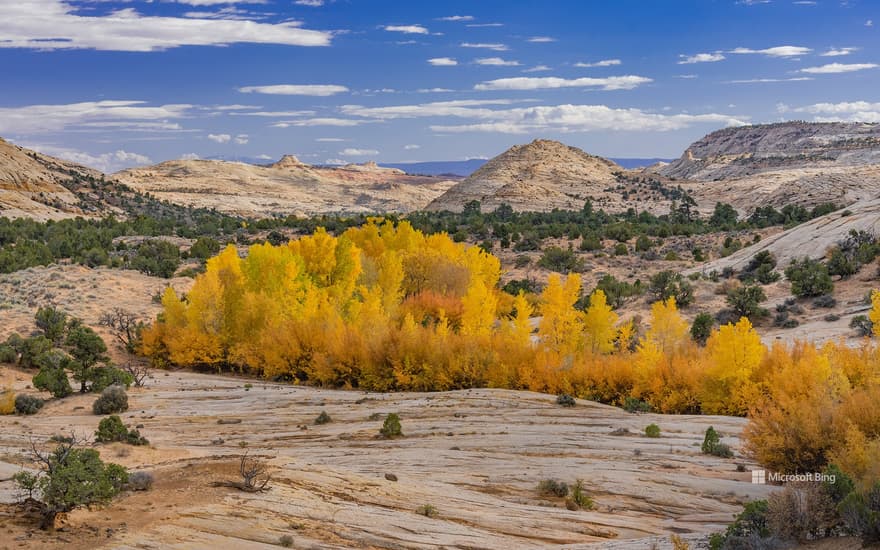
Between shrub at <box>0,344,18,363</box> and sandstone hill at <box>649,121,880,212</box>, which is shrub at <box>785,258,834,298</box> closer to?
sandstone hill at <box>649,121,880,212</box>

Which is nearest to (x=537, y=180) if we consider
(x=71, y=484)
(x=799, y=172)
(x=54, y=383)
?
(x=799, y=172)

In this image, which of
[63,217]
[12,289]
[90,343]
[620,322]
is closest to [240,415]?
[90,343]

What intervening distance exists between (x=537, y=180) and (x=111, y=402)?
4819 inches

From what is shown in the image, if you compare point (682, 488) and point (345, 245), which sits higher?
point (345, 245)

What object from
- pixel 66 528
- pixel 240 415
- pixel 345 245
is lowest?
pixel 240 415

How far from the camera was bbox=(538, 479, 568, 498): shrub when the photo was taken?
19344mm

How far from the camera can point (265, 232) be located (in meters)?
84.2

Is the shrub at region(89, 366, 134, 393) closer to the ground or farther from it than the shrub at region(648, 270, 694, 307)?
closer to the ground

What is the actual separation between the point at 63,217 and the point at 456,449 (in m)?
95.9


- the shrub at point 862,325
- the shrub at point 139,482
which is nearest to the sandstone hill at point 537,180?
the shrub at point 862,325

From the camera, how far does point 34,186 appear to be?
11356 cm

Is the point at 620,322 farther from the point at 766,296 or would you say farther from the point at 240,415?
the point at 240,415

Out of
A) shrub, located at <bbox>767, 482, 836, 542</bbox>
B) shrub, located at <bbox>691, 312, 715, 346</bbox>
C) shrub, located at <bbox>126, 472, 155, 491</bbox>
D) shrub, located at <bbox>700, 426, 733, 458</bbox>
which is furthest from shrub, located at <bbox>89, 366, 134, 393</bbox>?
shrub, located at <bbox>691, 312, 715, 346</bbox>

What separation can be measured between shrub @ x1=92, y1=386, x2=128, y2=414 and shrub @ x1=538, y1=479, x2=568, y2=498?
18425mm
